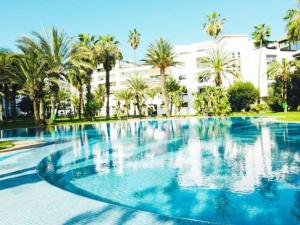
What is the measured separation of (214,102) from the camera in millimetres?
44438

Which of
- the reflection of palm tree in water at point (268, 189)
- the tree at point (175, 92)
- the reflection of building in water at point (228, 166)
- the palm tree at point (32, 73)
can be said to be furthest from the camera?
the tree at point (175, 92)

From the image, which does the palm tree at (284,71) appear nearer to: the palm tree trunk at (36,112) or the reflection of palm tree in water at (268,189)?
the palm tree trunk at (36,112)

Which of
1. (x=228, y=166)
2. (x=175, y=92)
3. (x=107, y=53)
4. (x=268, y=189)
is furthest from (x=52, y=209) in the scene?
(x=175, y=92)

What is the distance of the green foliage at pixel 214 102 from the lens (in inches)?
1732

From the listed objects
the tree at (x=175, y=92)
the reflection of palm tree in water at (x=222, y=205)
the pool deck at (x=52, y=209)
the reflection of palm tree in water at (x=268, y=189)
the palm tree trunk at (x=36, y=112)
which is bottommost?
the reflection of palm tree in water at (x=222, y=205)

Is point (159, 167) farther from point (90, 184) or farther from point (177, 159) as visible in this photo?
point (90, 184)

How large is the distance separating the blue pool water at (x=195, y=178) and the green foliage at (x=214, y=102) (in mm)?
26951

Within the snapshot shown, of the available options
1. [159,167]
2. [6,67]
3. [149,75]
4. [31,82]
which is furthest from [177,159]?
[149,75]

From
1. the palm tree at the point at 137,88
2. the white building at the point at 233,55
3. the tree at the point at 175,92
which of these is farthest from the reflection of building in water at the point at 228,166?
the palm tree at the point at 137,88

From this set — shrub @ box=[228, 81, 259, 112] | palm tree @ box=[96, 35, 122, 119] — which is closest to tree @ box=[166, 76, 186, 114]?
shrub @ box=[228, 81, 259, 112]

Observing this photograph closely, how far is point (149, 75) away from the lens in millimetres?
77562

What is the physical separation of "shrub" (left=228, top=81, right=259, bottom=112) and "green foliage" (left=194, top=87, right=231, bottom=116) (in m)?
8.67

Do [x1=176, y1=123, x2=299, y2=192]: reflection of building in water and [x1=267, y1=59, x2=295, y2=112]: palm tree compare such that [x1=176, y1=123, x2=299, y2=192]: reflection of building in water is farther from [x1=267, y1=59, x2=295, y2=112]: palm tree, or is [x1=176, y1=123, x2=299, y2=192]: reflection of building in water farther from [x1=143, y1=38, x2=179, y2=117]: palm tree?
[x1=267, y1=59, x2=295, y2=112]: palm tree

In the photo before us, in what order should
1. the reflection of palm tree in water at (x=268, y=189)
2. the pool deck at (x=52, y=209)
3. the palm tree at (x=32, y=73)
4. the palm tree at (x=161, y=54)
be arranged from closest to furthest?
the pool deck at (x=52, y=209) → the reflection of palm tree in water at (x=268, y=189) → the palm tree at (x=32, y=73) → the palm tree at (x=161, y=54)
